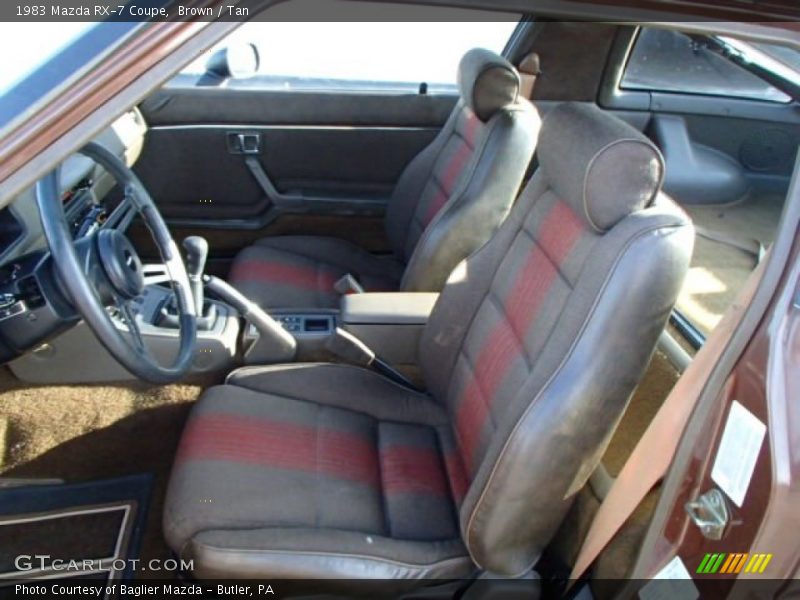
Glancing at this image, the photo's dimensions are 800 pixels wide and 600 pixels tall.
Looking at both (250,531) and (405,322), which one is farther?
(405,322)

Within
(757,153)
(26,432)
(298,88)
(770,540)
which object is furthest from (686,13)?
(757,153)

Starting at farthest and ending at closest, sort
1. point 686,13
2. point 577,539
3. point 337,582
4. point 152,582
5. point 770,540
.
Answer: point 152,582, point 577,539, point 337,582, point 770,540, point 686,13

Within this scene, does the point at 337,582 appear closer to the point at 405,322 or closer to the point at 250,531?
the point at 250,531

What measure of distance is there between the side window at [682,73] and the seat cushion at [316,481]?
67.0 inches

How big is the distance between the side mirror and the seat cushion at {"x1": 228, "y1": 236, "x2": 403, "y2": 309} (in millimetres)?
610

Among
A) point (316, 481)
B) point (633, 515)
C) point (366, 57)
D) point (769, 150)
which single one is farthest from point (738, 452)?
point (769, 150)

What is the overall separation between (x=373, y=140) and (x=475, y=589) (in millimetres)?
1830

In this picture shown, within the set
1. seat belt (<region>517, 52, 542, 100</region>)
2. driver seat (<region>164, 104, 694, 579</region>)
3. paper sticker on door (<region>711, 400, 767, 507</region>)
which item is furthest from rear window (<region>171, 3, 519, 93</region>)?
paper sticker on door (<region>711, 400, 767, 507</region>)

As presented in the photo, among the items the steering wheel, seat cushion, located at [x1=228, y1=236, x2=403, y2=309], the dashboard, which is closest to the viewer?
the steering wheel

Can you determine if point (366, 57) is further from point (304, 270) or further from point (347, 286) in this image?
point (347, 286)

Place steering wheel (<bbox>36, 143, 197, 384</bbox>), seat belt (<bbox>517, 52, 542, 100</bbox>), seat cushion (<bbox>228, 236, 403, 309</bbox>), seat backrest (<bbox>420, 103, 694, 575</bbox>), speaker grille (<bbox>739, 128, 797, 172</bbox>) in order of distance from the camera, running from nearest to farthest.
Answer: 1. seat backrest (<bbox>420, 103, 694, 575</bbox>)
2. steering wheel (<bbox>36, 143, 197, 384</bbox>)
3. seat cushion (<bbox>228, 236, 403, 309</bbox>)
4. seat belt (<bbox>517, 52, 542, 100</bbox>)
5. speaker grille (<bbox>739, 128, 797, 172</bbox>)

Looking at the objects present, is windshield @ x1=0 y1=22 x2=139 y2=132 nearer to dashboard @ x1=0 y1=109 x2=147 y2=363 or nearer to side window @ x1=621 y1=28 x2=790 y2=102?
dashboard @ x1=0 y1=109 x2=147 y2=363

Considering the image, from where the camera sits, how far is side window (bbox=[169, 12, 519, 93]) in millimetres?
2631

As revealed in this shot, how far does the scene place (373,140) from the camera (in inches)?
110
